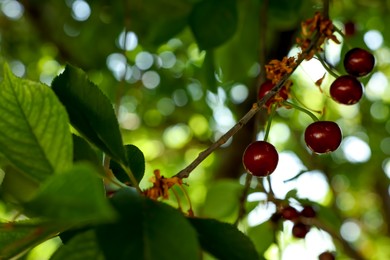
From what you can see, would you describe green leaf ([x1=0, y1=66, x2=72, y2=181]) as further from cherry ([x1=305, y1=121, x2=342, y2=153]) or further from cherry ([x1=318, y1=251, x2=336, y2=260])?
cherry ([x1=318, y1=251, x2=336, y2=260])

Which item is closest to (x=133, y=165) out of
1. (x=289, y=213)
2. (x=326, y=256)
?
(x=289, y=213)

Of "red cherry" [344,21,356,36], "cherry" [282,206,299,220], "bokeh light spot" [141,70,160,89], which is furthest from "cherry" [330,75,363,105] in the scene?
"bokeh light spot" [141,70,160,89]

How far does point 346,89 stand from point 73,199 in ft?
2.11

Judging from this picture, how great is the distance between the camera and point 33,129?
69 cm

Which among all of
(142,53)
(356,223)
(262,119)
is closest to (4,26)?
(142,53)

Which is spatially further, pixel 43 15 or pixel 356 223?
pixel 356 223

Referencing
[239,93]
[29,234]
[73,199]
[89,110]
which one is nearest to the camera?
[73,199]

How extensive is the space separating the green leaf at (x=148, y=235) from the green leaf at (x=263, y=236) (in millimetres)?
905

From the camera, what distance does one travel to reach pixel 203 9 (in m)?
1.51

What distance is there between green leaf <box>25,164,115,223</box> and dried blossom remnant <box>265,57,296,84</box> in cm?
49

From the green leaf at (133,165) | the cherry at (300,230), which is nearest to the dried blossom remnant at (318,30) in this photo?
the green leaf at (133,165)

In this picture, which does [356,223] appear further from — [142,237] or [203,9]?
[142,237]

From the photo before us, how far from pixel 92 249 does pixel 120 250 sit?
7 cm

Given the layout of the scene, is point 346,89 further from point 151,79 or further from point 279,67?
point 151,79
